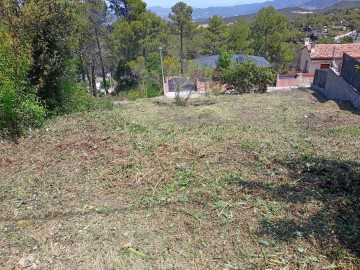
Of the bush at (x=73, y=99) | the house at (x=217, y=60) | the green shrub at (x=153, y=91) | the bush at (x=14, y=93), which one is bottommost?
the green shrub at (x=153, y=91)

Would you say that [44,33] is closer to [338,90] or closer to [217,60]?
[338,90]

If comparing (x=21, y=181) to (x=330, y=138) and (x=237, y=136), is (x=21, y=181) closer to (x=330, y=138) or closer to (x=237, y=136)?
(x=237, y=136)

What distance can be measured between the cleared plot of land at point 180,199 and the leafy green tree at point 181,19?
58.0 ft

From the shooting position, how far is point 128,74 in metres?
→ 19.9

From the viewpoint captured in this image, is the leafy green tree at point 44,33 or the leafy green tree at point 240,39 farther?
the leafy green tree at point 240,39

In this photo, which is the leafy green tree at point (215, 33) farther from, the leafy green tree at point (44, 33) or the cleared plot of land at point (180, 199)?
the cleared plot of land at point (180, 199)

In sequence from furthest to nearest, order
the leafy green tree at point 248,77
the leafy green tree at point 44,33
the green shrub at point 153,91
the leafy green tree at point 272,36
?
the leafy green tree at point 272,36
the green shrub at point 153,91
the leafy green tree at point 248,77
the leafy green tree at point 44,33

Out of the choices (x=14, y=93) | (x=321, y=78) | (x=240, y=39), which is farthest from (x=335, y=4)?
(x=14, y=93)

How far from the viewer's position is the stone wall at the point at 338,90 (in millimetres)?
8625

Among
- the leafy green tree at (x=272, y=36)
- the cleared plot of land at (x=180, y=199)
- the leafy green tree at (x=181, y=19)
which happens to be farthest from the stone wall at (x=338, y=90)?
the leafy green tree at (x=181, y=19)

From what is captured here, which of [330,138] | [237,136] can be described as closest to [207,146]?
[237,136]

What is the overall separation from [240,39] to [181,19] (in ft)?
14.8

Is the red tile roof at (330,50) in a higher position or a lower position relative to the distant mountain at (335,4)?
lower

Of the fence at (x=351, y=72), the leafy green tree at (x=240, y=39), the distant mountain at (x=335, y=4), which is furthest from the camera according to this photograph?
the distant mountain at (x=335, y=4)
